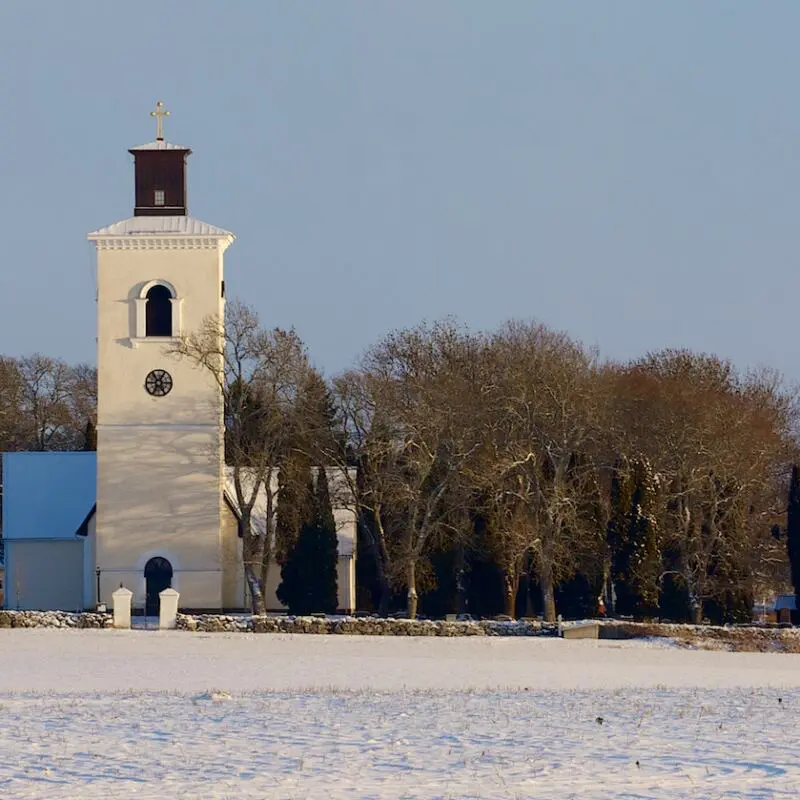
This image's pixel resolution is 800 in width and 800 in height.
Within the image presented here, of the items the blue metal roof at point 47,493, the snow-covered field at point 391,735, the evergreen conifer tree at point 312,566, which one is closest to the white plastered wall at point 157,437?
the evergreen conifer tree at point 312,566

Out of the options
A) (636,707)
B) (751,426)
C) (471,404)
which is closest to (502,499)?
(471,404)

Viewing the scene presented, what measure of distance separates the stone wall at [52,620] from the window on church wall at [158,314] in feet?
26.6

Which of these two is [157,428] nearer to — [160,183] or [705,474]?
[160,183]

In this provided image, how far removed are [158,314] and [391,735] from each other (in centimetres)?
2933

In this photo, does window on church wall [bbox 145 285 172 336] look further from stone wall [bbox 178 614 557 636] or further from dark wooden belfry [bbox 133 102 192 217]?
stone wall [bbox 178 614 557 636]

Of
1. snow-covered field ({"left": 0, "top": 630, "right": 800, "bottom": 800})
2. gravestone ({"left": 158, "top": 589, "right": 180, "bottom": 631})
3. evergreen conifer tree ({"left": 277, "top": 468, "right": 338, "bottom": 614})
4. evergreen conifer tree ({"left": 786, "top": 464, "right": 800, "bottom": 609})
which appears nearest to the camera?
snow-covered field ({"left": 0, "top": 630, "right": 800, "bottom": 800})

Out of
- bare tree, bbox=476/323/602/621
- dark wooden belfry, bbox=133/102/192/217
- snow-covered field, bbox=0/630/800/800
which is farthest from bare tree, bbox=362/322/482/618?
snow-covered field, bbox=0/630/800/800

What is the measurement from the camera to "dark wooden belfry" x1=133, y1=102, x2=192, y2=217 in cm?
4291

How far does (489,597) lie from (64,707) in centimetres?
2827

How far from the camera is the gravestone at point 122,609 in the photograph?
124 ft

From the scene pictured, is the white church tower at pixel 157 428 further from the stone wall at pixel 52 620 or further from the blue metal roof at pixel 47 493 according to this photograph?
the stone wall at pixel 52 620

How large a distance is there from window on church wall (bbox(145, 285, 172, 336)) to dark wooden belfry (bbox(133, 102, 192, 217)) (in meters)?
2.22

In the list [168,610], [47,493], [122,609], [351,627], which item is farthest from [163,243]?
[351,627]

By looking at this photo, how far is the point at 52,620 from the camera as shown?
3747cm
